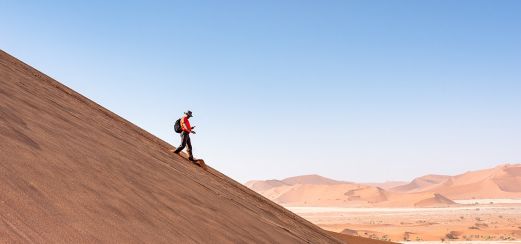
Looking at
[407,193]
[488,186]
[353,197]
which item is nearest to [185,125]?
[353,197]

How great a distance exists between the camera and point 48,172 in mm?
4555

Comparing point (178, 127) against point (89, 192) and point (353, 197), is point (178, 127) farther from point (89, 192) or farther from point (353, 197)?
point (353, 197)

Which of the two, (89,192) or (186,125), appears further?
(186,125)

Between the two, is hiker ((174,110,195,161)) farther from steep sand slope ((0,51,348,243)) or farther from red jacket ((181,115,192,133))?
steep sand slope ((0,51,348,243))

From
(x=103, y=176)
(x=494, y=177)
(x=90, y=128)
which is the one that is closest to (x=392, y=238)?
(x=90, y=128)

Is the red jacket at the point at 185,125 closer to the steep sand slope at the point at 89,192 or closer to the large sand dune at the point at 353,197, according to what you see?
the steep sand slope at the point at 89,192

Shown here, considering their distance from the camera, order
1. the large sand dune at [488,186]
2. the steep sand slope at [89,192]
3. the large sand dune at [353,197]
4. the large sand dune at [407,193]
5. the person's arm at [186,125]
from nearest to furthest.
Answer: the steep sand slope at [89,192], the person's arm at [186,125], the large sand dune at [353,197], the large sand dune at [407,193], the large sand dune at [488,186]

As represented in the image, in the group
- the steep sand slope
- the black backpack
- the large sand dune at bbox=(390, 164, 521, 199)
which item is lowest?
the steep sand slope

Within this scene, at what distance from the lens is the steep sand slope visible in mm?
3656

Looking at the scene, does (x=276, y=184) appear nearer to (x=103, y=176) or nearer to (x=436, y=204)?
(x=436, y=204)

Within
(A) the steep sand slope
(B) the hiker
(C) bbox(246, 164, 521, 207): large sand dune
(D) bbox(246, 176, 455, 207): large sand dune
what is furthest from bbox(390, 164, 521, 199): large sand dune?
(A) the steep sand slope

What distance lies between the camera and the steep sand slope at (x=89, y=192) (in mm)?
3656

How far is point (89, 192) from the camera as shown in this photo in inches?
182

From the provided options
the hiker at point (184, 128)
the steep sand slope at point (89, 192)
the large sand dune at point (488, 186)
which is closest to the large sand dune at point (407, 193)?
the large sand dune at point (488, 186)
